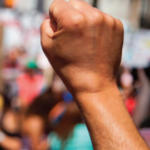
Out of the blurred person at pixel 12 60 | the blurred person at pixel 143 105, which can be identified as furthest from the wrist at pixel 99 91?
the blurred person at pixel 12 60

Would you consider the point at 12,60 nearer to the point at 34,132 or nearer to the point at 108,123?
the point at 34,132

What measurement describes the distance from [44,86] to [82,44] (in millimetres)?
1774

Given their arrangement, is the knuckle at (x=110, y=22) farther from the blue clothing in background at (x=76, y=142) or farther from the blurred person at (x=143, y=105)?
the blurred person at (x=143, y=105)

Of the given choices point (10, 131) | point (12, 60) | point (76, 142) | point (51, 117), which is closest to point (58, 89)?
point (51, 117)

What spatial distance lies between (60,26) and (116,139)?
0.85 feet

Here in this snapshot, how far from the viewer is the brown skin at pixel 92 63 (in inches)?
19.8

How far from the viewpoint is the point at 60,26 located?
0.51 m

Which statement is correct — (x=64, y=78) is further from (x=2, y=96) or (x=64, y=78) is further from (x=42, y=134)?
(x=2, y=96)

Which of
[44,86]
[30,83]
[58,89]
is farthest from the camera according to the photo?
[30,83]

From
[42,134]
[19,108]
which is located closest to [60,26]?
[42,134]

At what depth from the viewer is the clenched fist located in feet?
1.66

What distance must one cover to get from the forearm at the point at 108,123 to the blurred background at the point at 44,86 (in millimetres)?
286

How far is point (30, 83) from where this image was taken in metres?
2.63

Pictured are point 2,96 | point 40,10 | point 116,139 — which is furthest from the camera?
point 40,10
